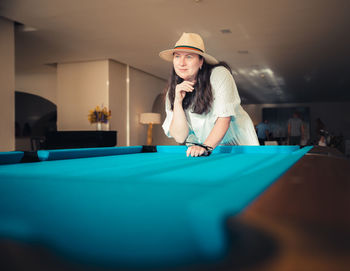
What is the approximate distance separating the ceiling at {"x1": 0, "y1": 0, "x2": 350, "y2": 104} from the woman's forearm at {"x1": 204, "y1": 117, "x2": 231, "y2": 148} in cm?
249

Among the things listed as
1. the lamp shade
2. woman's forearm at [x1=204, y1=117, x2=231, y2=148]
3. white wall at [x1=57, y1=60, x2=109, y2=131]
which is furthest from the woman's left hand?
the lamp shade

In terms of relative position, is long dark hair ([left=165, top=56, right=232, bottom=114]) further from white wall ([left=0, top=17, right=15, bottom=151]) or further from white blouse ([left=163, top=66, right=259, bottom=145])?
white wall ([left=0, top=17, right=15, bottom=151])

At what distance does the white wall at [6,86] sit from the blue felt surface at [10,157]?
386 centimetres

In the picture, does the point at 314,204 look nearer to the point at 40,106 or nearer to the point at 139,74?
the point at 139,74

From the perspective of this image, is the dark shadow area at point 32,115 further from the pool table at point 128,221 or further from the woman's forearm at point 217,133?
the pool table at point 128,221

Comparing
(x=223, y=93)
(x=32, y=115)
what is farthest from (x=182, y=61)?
(x=32, y=115)

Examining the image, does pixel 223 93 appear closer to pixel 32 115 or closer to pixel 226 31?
pixel 226 31

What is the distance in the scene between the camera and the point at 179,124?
1968 mm

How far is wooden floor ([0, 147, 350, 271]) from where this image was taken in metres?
0.24

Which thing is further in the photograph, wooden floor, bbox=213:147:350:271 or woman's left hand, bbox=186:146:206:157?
woman's left hand, bbox=186:146:206:157

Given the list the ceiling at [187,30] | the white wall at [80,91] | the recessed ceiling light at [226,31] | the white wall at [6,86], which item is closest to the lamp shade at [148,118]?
the white wall at [80,91]

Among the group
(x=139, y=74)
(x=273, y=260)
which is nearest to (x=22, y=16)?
(x=139, y=74)

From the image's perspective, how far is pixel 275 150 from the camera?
65.6 inches

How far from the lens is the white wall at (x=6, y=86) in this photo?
4484 millimetres
